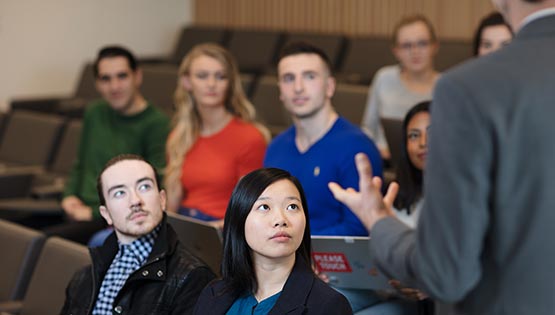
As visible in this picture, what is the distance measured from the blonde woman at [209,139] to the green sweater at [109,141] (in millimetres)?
366

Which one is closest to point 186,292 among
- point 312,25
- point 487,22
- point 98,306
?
point 98,306

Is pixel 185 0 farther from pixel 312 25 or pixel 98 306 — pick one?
pixel 98 306

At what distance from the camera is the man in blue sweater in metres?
3.44

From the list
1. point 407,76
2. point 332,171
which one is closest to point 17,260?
point 332,171

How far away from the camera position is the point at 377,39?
25.0 feet

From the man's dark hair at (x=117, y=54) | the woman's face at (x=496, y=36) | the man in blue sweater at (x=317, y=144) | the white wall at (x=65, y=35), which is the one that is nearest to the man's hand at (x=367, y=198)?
the man in blue sweater at (x=317, y=144)

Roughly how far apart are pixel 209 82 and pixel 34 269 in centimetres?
110

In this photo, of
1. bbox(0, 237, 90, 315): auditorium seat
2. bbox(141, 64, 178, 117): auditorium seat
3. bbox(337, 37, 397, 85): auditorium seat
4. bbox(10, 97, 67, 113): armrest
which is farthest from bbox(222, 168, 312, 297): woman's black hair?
bbox(10, 97, 67, 113): armrest

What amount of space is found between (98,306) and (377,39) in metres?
5.06

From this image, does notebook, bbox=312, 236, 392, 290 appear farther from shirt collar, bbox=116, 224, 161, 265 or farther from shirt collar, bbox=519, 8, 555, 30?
shirt collar, bbox=519, 8, 555, 30

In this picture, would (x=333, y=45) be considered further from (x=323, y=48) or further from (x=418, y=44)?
(x=418, y=44)

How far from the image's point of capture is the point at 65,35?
27.7 feet

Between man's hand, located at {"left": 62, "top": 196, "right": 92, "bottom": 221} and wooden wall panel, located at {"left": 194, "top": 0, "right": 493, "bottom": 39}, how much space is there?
368 cm

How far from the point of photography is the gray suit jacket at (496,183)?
150cm
